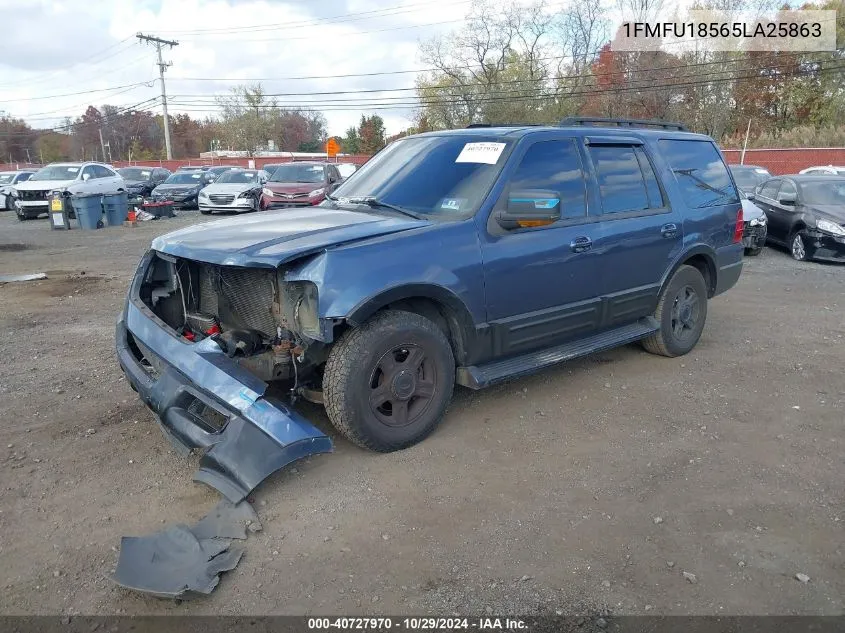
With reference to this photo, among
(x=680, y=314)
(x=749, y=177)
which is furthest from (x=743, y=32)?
(x=680, y=314)

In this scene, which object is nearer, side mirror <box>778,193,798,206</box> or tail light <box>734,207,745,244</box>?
tail light <box>734,207,745,244</box>

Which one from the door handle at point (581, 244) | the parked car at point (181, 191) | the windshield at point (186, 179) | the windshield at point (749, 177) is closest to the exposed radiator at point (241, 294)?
the door handle at point (581, 244)

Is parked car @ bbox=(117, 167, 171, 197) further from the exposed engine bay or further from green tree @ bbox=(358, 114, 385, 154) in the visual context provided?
green tree @ bbox=(358, 114, 385, 154)

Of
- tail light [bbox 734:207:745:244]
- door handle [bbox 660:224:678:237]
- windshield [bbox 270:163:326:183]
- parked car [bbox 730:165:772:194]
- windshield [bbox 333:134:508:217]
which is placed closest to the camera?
windshield [bbox 333:134:508:217]

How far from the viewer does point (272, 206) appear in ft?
55.4

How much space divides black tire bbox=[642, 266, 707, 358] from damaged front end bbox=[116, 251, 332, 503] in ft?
10.4

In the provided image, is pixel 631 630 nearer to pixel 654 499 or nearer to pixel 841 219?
pixel 654 499

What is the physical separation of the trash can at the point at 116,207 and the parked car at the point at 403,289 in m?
15.4

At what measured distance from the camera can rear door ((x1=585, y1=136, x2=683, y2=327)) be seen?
483cm

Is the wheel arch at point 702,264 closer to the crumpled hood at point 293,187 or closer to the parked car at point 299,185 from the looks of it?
the parked car at point 299,185

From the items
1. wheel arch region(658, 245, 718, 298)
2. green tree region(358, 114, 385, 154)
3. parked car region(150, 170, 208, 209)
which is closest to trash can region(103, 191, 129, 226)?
parked car region(150, 170, 208, 209)

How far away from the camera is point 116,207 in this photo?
18359mm

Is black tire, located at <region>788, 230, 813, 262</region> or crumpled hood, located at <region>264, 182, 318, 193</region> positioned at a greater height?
crumpled hood, located at <region>264, 182, 318, 193</region>

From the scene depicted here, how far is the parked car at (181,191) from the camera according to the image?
2242 cm
